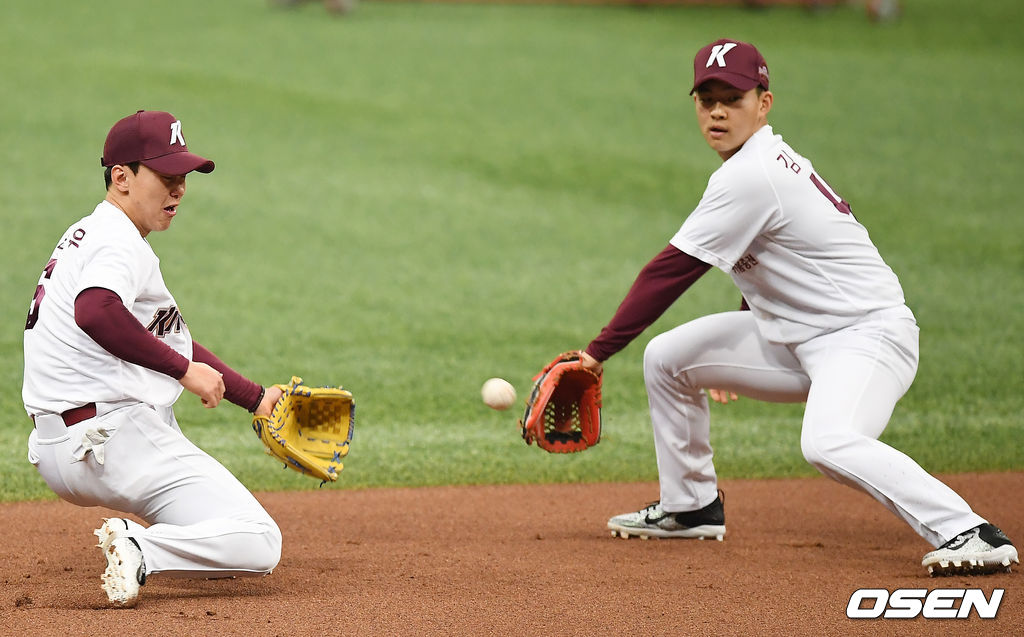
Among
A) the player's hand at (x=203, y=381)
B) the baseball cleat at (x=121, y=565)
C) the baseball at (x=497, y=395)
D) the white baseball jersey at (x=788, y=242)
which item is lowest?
the baseball cleat at (x=121, y=565)

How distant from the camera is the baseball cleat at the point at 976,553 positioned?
404 cm

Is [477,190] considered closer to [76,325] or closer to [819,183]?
[819,183]

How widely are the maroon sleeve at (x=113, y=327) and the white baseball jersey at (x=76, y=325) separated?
0.08m

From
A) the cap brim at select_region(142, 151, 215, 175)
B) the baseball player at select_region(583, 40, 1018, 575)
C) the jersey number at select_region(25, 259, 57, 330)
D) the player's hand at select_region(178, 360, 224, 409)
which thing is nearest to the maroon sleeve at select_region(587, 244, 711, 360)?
the baseball player at select_region(583, 40, 1018, 575)

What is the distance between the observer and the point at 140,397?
12.7 feet

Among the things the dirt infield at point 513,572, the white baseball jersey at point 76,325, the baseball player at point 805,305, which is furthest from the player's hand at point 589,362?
the white baseball jersey at point 76,325

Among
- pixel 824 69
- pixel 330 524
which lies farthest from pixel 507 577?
pixel 824 69

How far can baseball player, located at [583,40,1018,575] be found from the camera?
4102 mm

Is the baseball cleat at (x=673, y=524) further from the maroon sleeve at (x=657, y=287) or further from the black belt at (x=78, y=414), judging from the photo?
the black belt at (x=78, y=414)

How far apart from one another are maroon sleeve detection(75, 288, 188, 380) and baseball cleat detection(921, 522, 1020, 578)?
2642mm

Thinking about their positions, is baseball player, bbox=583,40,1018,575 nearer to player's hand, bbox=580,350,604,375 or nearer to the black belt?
player's hand, bbox=580,350,604,375

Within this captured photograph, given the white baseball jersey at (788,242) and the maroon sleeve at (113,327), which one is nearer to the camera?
the maroon sleeve at (113,327)

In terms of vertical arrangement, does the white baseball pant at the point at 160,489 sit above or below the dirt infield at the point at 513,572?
above

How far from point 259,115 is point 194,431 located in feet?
30.6
